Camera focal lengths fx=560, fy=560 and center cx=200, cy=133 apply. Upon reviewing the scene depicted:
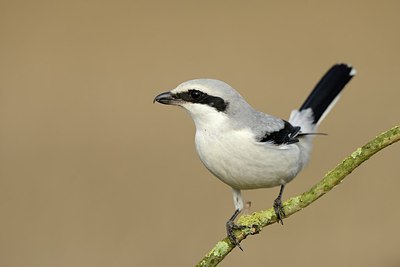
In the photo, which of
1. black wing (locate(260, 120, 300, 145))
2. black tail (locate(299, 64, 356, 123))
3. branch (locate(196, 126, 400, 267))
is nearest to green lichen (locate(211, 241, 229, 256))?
branch (locate(196, 126, 400, 267))

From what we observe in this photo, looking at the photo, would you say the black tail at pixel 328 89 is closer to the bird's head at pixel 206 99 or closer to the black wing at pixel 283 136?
the black wing at pixel 283 136

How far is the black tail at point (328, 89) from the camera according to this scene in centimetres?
133

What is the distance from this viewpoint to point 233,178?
78 centimetres

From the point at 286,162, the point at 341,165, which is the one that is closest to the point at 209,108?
the point at 286,162

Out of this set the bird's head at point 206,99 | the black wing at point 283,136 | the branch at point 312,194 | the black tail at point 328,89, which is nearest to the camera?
the branch at point 312,194

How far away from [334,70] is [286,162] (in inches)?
21.2

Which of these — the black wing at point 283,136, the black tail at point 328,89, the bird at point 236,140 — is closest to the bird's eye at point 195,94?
the bird at point 236,140

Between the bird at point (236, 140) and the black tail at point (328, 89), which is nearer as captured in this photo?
the bird at point (236, 140)

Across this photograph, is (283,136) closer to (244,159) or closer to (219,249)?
(244,159)

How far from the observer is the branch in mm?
482

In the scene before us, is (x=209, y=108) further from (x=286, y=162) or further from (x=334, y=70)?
(x=334, y=70)

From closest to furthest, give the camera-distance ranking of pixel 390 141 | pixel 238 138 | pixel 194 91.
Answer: pixel 390 141
pixel 194 91
pixel 238 138

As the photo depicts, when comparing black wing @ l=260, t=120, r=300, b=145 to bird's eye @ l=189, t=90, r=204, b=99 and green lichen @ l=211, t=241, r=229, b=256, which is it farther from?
green lichen @ l=211, t=241, r=229, b=256

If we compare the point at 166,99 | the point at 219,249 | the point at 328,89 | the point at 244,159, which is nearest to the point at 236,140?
the point at 244,159
